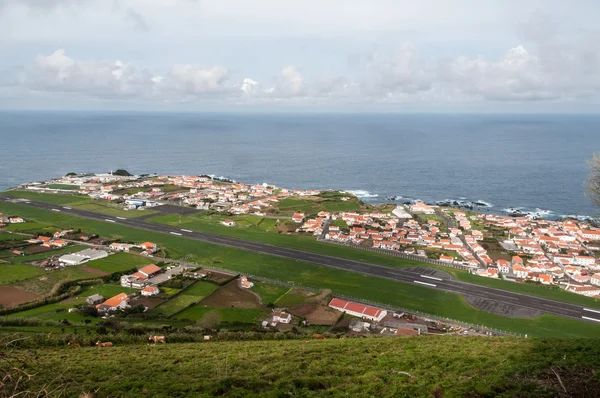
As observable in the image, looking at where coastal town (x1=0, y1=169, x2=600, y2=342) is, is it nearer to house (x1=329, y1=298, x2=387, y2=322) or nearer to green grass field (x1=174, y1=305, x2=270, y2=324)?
house (x1=329, y1=298, x2=387, y2=322)

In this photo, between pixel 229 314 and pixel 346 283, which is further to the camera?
pixel 346 283

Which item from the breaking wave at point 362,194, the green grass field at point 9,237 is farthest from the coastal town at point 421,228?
the breaking wave at point 362,194

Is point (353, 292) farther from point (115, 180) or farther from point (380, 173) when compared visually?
point (380, 173)

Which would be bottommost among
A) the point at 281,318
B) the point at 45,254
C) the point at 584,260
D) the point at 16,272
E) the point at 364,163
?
the point at 584,260

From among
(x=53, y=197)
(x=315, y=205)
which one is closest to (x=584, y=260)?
(x=315, y=205)

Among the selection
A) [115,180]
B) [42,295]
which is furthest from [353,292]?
[115,180]

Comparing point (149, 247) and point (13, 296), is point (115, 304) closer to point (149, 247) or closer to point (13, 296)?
point (13, 296)

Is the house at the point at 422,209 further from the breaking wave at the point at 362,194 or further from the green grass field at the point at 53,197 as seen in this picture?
the green grass field at the point at 53,197
